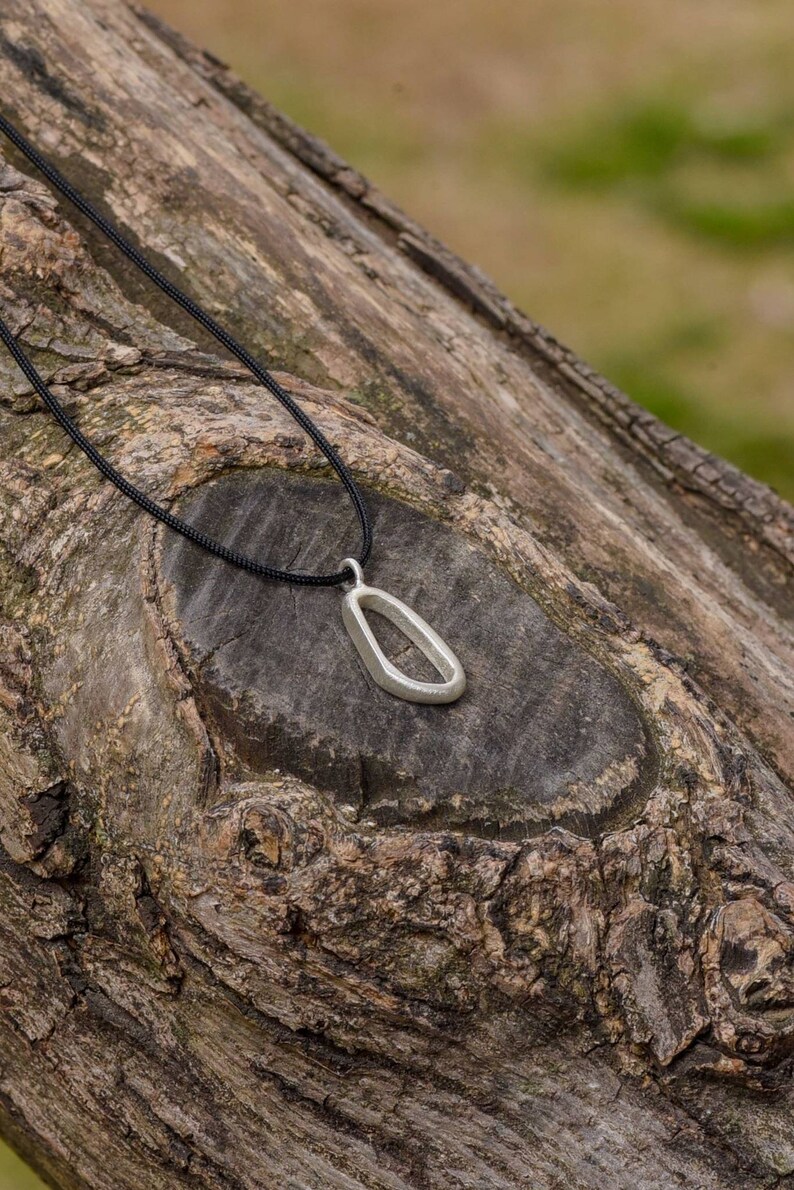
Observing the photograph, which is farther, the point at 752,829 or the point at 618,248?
the point at 618,248

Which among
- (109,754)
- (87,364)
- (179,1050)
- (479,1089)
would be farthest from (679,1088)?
(87,364)

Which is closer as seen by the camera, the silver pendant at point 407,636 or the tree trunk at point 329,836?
the tree trunk at point 329,836

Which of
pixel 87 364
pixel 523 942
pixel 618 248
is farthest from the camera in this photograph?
pixel 618 248

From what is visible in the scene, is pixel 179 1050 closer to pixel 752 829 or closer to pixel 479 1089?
pixel 479 1089

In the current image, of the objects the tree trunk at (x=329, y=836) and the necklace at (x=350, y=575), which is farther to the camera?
the necklace at (x=350, y=575)

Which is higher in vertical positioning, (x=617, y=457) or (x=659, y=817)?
(x=617, y=457)

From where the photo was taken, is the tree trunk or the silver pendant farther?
the silver pendant
